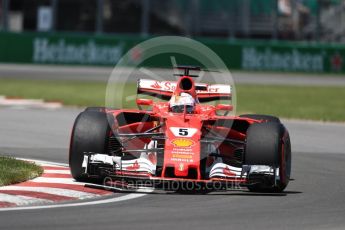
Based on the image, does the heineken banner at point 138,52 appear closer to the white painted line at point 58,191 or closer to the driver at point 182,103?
the driver at point 182,103

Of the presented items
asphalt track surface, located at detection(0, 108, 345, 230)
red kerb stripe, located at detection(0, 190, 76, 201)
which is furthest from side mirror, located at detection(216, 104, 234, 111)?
red kerb stripe, located at detection(0, 190, 76, 201)

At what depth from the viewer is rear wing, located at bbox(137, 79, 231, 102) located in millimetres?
13984

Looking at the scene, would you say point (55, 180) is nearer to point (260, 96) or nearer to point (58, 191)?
point (58, 191)

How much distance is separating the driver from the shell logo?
85 cm

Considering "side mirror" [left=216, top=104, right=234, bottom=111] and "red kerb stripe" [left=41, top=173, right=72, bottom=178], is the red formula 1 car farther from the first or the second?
"red kerb stripe" [left=41, top=173, right=72, bottom=178]

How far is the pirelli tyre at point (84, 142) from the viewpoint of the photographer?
12477mm

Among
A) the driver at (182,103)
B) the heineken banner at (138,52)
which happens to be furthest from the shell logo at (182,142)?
the heineken banner at (138,52)

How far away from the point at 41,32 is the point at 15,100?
20.0 meters

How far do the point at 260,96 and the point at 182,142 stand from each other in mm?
21966

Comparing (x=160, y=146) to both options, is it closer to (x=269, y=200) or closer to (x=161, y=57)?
(x=269, y=200)

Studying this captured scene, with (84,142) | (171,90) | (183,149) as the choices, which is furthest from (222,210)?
(171,90)

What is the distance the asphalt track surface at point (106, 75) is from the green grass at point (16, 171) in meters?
27.0

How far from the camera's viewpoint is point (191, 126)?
12477mm

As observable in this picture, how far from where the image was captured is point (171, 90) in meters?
13.9
